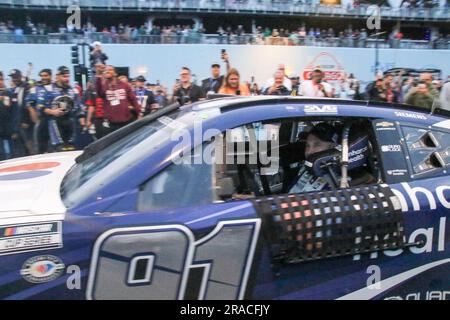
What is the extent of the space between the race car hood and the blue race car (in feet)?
0.04

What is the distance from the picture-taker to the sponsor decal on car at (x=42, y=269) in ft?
6.20

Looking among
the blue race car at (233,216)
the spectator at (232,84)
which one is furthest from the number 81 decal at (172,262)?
the spectator at (232,84)

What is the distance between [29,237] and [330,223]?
4.35 feet

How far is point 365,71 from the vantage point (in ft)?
79.3

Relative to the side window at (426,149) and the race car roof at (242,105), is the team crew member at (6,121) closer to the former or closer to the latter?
the race car roof at (242,105)

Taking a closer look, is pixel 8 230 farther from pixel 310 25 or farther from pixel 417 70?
pixel 310 25

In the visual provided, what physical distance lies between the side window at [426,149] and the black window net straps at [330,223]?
291 mm

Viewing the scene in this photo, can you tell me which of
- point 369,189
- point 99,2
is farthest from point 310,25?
point 369,189

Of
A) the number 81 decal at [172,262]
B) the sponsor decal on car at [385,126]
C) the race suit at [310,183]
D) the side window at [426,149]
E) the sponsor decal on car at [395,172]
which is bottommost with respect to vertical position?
the number 81 decal at [172,262]

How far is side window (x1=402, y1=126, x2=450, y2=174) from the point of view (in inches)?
96.3

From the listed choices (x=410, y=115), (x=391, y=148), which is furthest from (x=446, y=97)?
(x=391, y=148)

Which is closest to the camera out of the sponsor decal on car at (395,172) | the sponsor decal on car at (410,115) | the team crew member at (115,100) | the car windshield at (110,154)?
the car windshield at (110,154)

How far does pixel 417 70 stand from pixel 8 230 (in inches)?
1007
